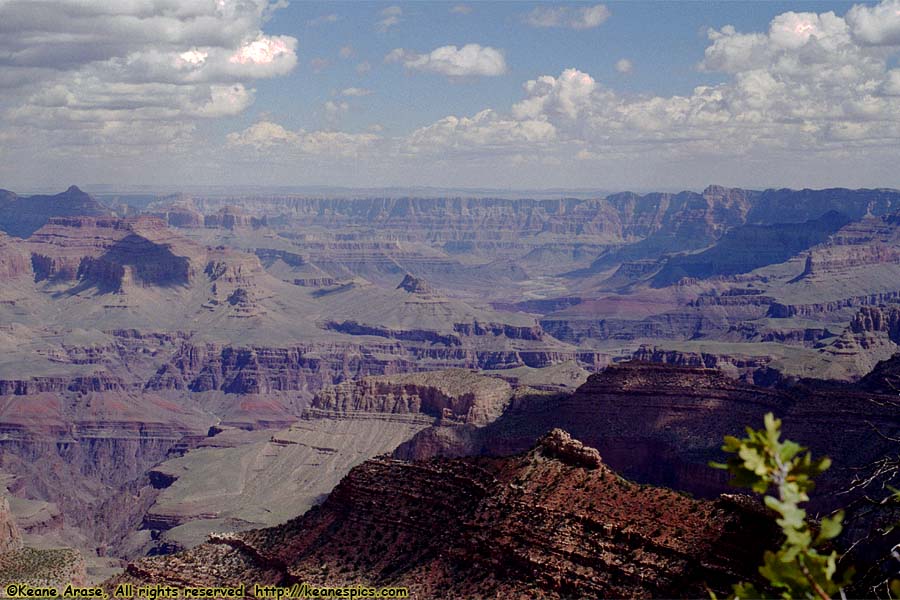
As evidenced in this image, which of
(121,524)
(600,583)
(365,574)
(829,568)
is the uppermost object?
(829,568)

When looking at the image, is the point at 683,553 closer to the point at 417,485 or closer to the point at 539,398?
the point at 417,485

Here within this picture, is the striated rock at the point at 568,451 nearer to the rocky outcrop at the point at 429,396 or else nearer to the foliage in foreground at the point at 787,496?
the foliage in foreground at the point at 787,496

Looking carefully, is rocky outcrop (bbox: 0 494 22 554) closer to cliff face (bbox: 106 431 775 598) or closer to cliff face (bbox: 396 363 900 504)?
cliff face (bbox: 396 363 900 504)

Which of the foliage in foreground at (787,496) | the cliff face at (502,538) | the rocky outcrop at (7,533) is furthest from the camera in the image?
the rocky outcrop at (7,533)

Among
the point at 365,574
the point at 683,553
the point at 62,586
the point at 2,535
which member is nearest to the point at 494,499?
the point at 365,574

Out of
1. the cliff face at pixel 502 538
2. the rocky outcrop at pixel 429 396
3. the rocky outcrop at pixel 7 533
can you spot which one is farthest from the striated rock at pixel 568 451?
the rocky outcrop at pixel 429 396

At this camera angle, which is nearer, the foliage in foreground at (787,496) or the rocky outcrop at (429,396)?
the foliage in foreground at (787,496)

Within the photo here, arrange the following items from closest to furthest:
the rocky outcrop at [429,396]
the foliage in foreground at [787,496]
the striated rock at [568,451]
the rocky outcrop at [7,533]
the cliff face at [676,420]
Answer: the foliage in foreground at [787,496]
the striated rock at [568,451]
the rocky outcrop at [7,533]
the cliff face at [676,420]
the rocky outcrop at [429,396]

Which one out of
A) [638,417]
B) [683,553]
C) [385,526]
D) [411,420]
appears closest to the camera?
[683,553]

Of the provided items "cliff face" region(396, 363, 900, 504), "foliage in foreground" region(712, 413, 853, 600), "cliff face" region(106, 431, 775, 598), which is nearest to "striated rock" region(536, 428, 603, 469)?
"cliff face" region(106, 431, 775, 598)
